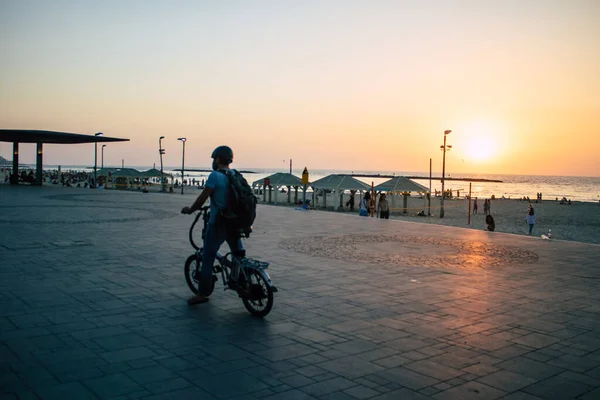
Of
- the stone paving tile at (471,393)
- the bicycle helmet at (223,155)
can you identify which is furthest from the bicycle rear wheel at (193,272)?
the stone paving tile at (471,393)

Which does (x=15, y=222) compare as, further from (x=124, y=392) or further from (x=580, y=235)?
(x=580, y=235)

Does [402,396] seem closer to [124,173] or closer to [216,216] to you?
[216,216]

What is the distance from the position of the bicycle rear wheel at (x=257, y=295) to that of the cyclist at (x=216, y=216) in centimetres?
31

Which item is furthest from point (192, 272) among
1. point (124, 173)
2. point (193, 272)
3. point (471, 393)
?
point (124, 173)

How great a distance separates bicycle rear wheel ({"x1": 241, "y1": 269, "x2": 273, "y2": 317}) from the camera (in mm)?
5363

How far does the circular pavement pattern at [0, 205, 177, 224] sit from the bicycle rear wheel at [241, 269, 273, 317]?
10162 mm

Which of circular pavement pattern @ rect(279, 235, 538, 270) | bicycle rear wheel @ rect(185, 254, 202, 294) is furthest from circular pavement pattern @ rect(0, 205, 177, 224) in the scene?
bicycle rear wheel @ rect(185, 254, 202, 294)

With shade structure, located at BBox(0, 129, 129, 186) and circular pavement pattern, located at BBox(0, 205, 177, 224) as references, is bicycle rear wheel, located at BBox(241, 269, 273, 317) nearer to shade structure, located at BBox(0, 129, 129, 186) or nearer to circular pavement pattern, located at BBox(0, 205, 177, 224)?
circular pavement pattern, located at BBox(0, 205, 177, 224)

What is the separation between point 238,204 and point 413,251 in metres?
6.06

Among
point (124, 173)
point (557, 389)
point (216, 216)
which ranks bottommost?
point (557, 389)

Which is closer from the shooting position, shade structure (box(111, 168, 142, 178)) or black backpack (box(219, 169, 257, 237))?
black backpack (box(219, 169, 257, 237))

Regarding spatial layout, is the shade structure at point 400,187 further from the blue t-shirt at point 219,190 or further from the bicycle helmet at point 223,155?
the blue t-shirt at point 219,190

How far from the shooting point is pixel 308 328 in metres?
5.13

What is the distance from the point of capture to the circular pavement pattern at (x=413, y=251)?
9.34 meters
